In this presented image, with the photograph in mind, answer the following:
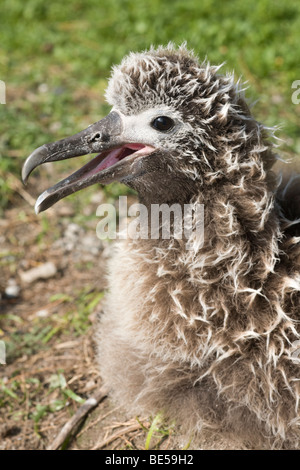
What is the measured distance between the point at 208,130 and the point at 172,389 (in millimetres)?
1236

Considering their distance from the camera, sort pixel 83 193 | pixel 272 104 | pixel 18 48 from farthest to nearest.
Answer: pixel 18 48 → pixel 272 104 → pixel 83 193

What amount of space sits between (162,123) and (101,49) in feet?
12.8

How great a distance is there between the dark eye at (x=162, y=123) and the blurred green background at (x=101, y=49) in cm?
234

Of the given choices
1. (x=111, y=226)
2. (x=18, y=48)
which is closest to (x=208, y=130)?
(x=111, y=226)

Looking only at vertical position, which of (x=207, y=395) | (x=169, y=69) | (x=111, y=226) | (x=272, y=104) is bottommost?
(x=207, y=395)

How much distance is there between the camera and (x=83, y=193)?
15.9ft

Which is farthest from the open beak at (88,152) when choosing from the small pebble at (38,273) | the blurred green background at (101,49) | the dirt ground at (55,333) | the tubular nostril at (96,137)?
the blurred green background at (101,49)

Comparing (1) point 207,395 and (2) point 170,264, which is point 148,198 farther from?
(1) point 207,395

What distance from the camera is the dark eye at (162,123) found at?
109 inches

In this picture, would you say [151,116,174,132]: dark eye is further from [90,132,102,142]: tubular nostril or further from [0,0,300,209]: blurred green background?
[0,0,300,209]: blurred green background

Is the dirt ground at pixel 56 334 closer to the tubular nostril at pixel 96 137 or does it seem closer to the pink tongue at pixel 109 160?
the pink tongue at pixel 109 160

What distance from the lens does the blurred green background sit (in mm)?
5457

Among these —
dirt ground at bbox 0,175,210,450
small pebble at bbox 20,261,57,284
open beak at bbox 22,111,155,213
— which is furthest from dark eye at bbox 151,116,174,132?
small pebble at bbox 20,261,57,284

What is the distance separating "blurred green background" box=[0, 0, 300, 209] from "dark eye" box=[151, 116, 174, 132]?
7.69 ft
